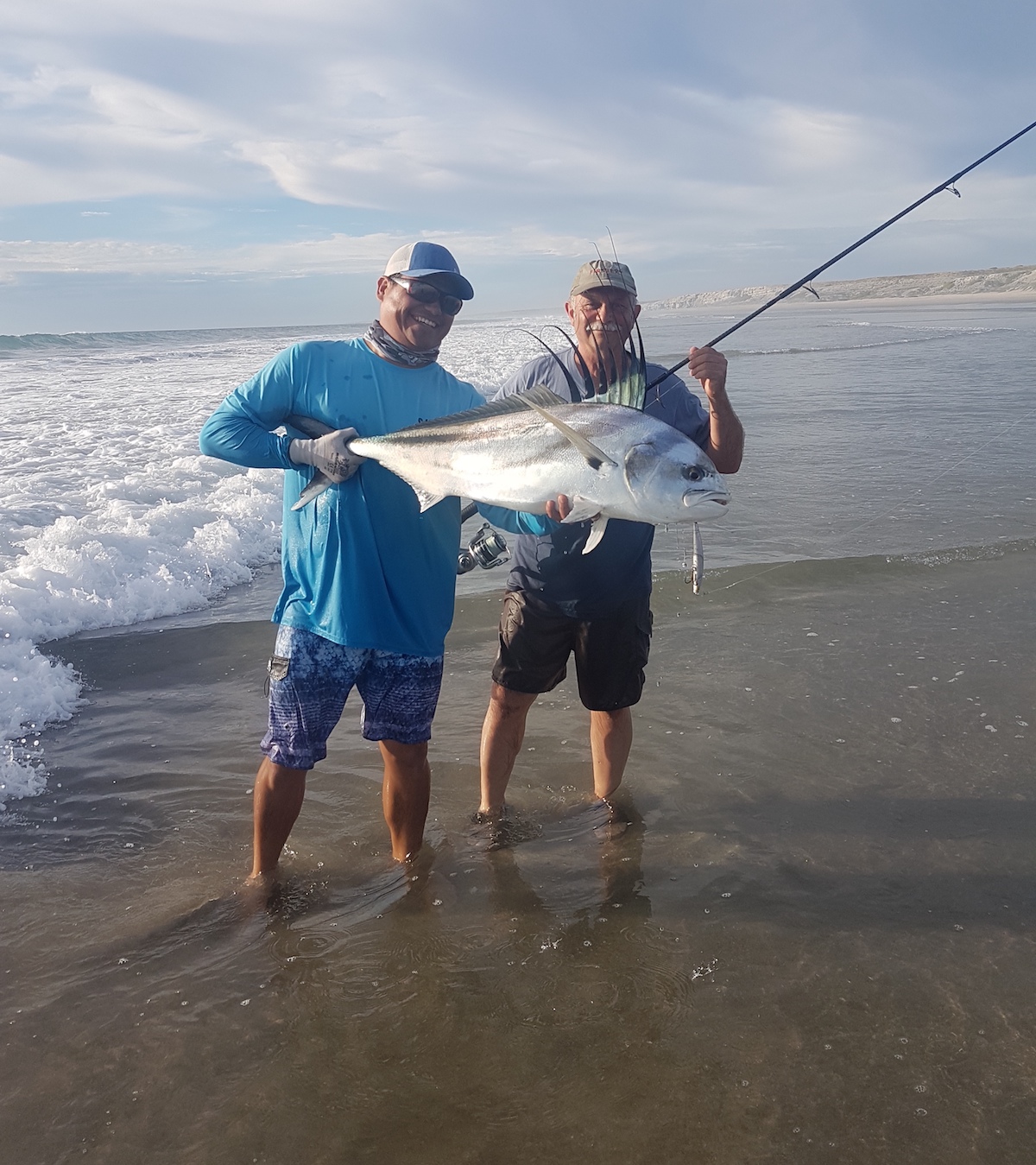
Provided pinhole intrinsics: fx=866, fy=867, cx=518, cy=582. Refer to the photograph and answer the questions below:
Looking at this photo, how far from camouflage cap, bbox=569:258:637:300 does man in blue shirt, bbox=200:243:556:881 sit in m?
0.45

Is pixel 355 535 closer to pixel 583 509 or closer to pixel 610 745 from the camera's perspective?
pixel 583 509

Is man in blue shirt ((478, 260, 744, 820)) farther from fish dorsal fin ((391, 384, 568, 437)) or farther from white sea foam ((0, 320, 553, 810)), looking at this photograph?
white sea foam ((0, 320, 553, 810))

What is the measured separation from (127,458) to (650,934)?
32.3ft

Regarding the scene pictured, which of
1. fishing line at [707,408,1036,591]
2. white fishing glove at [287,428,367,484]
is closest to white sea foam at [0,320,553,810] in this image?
white fishing glove at [287,428,367,484]

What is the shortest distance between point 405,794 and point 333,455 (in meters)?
1.32

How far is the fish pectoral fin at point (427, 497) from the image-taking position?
2.88 metres

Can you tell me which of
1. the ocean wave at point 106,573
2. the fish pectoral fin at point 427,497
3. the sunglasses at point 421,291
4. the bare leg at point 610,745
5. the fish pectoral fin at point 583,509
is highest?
the sunglasses at point 421,291

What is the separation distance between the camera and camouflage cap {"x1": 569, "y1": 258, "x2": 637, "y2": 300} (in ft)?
10.4

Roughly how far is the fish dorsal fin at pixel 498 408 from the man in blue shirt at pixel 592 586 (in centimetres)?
41

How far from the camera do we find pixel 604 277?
124 inches

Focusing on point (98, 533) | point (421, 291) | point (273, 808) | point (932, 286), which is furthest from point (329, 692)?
point (932, 286)

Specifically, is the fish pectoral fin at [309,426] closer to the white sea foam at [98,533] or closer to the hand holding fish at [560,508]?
the hand holding fish at [560,508]

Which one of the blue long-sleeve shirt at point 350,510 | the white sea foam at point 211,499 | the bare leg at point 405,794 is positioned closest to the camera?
the blue long-sleeve shirt at point 350,510

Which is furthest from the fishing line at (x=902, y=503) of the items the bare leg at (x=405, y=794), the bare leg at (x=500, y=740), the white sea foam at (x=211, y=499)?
the bare leg at (x=405, y=794)
